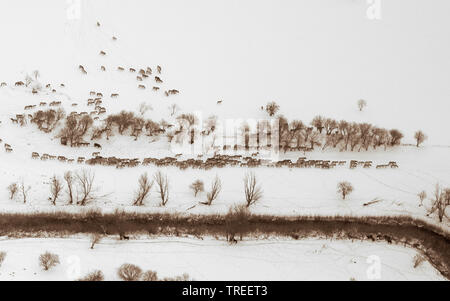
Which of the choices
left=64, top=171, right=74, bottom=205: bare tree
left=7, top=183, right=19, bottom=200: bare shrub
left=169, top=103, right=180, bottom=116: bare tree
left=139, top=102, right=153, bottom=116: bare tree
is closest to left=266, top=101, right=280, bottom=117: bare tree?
left=169, top=103, right=180, bottom=116: bare tree

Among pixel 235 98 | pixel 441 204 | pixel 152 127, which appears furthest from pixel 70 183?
pixel 441 204

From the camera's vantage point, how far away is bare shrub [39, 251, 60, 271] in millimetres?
30969

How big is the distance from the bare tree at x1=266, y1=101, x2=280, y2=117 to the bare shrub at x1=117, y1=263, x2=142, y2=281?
3037 cm

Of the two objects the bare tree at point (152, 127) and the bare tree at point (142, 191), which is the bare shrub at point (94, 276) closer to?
the bare tree at point (142, 191)

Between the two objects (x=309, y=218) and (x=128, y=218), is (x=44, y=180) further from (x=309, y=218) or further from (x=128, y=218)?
(x=309, y=218)

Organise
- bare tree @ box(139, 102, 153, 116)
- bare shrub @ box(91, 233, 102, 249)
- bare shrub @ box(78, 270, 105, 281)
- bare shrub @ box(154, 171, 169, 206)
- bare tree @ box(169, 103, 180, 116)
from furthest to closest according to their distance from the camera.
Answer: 1. bare tree @ box(169, 103, 180, 116)
2. bare tree @ box(139, 102, 153, 116)
3. bare shrub @ box(154, 171, 169, 206)
4. bare shrub @ box(91, 233, 102, 249)
5. bare shrub @ box(78, 270, 105, 281)

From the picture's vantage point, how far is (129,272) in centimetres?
3061

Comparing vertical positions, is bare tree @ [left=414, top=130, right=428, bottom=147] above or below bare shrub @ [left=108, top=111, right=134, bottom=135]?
below

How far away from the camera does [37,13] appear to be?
220ft

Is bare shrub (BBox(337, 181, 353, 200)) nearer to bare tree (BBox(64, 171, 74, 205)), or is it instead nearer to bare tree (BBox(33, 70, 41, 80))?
bare tree (BBox(64, 171, 74, 205))

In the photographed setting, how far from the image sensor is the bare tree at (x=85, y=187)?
1491 inches

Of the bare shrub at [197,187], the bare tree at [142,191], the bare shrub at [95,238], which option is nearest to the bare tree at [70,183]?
the bare shrub at [95,238]

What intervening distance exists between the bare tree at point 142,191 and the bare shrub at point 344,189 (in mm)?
18800

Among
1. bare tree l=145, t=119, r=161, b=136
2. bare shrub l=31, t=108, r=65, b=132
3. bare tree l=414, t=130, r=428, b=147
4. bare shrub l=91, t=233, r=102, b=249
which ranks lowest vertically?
bare shrub l=91, t=233, r=102, b=249
